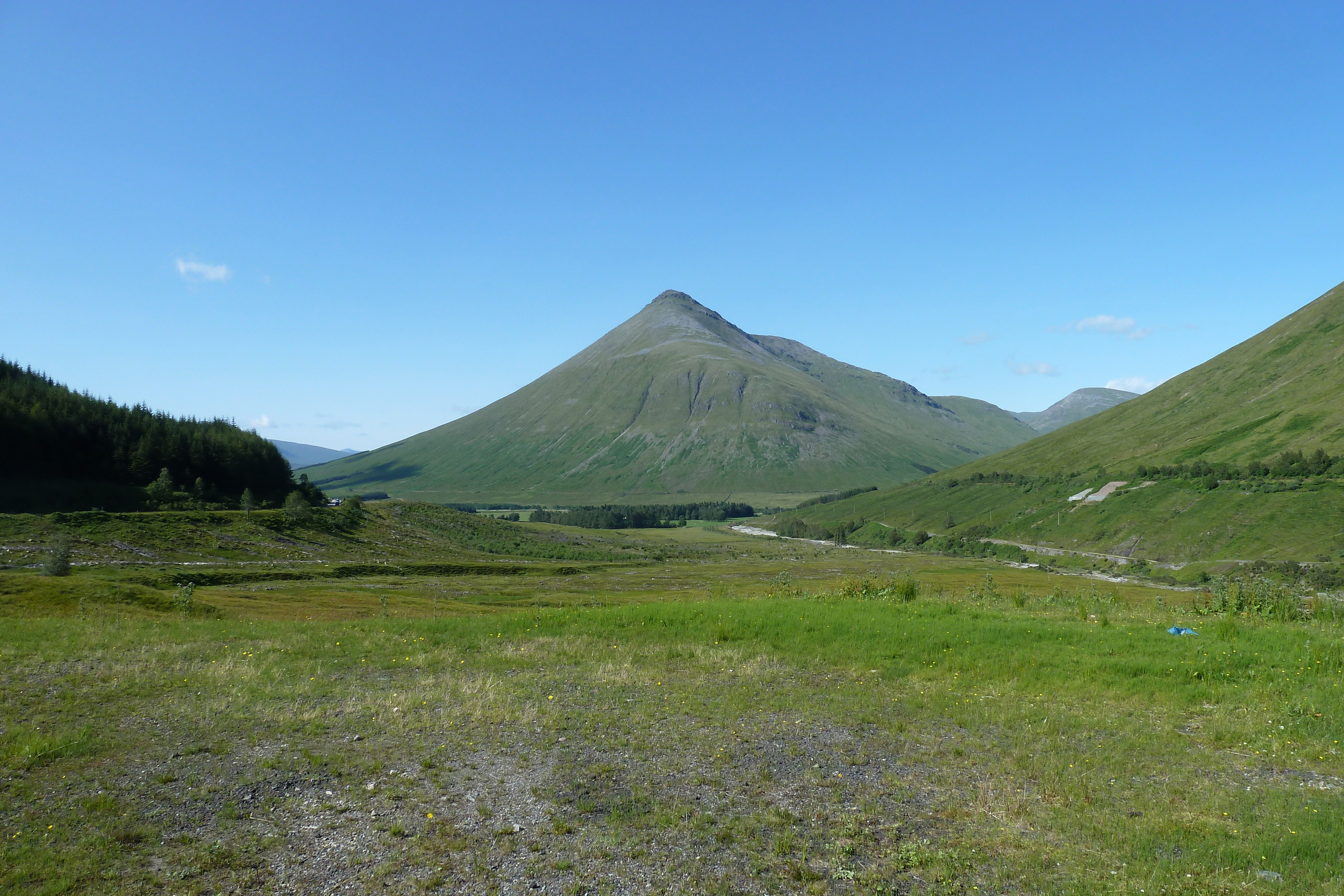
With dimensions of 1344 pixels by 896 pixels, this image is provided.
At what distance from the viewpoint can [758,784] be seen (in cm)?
1395

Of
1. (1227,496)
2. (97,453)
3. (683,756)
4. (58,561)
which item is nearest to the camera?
(683,756)

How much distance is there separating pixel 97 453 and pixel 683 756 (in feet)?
428

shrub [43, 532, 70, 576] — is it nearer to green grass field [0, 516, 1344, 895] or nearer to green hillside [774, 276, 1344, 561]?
green grass field [0, 516, 1344, 895]

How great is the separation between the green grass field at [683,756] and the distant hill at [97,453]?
9189 cm

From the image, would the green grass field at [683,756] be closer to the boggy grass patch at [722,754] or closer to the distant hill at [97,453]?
the boggy grass patch at [722,754]

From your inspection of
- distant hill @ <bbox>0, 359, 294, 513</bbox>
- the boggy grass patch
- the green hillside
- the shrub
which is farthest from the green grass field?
the green hillside

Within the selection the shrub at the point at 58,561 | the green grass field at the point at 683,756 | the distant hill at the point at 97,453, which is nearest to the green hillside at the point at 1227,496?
the green grass field at the point at 683,756

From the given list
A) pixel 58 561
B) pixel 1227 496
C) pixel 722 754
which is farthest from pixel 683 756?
pixel 1227 496

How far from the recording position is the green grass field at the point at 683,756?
35.3 ft

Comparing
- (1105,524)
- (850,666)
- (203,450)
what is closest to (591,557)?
(203,450)

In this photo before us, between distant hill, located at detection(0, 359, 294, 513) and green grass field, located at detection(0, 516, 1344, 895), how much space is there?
91.9 m

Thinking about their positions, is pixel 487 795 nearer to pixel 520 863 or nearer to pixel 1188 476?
pixel 520 863

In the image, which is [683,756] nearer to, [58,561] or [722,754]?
[722,754]

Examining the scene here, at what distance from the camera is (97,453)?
357 feet
